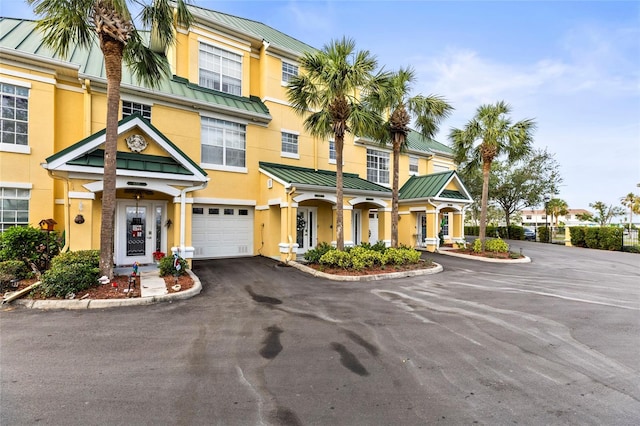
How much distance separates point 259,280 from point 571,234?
27841 millimetres

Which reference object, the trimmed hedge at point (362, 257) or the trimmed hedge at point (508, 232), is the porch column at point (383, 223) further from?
the trimmed hedge at point (508, 232)

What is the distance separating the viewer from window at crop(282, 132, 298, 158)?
17.6m

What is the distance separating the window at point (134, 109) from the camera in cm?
1326

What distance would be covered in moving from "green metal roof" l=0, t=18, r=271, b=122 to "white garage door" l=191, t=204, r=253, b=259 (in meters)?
5.09

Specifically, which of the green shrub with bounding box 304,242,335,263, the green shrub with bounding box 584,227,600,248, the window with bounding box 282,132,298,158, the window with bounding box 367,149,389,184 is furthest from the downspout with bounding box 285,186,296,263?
the green shrub with bounding box 584,227,600,248

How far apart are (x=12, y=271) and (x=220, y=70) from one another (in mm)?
12711

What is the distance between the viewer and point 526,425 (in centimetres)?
325

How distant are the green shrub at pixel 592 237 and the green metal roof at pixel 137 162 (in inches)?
1161

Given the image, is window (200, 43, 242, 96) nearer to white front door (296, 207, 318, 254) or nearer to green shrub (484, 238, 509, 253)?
white front door (296, 207, 318, 254)

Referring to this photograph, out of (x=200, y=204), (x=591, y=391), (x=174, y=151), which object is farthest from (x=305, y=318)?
(x=200, y=204)

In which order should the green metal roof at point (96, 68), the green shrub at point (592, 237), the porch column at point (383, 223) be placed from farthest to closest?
the green shrub at point (592, 237) < the porch column at point (383, 223) < the green metal roof at point (96, 68)

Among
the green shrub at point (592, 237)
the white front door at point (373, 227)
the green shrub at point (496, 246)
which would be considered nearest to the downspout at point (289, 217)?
the white front door at point (373, 227)

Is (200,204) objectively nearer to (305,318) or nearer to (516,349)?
(305,318)

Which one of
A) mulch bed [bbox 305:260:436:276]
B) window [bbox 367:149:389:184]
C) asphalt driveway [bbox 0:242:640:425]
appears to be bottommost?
asphalt driveway [bbox 0:242:640:425]
